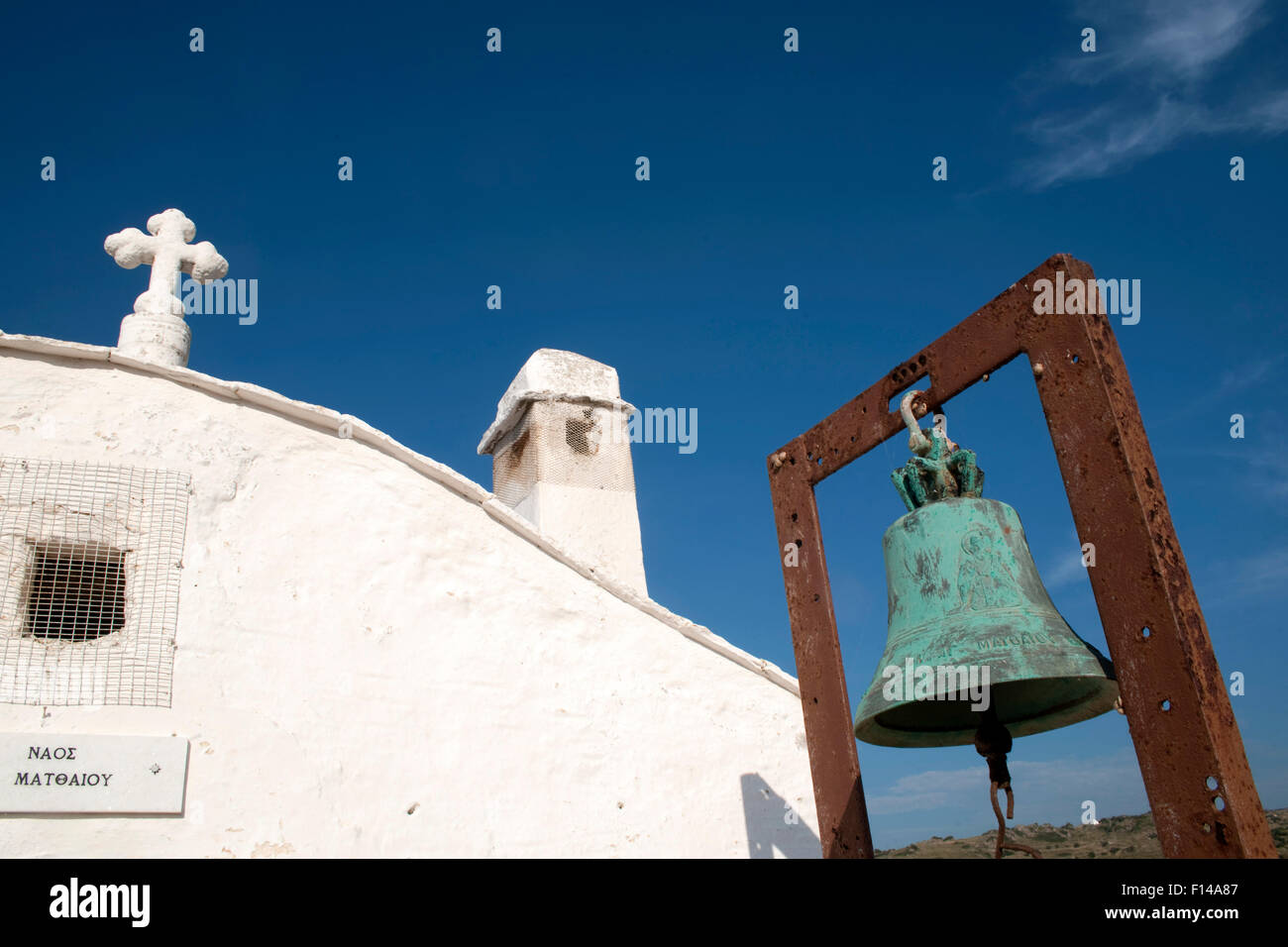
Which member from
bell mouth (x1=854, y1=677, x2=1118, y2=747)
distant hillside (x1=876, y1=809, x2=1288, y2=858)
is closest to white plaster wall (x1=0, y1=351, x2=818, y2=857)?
distant hillside (x1=876, y1=809, x2=1288, y2=858)

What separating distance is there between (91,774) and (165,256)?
335 cm

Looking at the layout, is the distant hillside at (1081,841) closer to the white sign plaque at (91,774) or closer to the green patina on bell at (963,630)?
the green patina on bell at (963,630)

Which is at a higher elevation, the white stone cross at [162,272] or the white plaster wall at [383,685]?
the white stone cross at [162,272]

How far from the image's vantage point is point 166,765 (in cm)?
374

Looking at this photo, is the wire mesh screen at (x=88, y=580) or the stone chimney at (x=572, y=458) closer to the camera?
the wire mesh screen at (x=88, y=580)

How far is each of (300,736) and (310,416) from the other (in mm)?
1701

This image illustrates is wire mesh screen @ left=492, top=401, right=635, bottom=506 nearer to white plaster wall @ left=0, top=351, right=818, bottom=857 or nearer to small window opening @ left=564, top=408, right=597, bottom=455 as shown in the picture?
small window opening @ left=564, top=408, right=597, bottom=455

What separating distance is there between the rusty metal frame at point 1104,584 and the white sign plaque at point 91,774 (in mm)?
2496

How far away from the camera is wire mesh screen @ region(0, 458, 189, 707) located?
3783 millimetres

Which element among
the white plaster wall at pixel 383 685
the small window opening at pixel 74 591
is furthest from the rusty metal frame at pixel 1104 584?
the small window opening at pixel 74 591

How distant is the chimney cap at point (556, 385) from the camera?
7652mm
